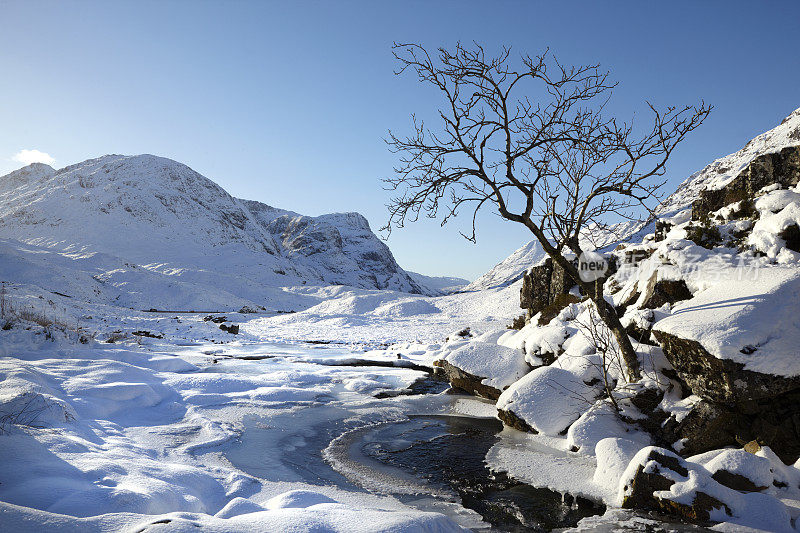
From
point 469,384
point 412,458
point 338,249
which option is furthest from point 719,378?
point 338,249

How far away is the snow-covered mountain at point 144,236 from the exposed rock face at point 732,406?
38.6 m

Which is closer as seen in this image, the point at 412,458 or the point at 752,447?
the point at 752,447

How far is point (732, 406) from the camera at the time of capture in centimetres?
546

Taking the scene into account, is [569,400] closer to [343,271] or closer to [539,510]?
[539,510]

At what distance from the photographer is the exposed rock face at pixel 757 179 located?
750 centimetres

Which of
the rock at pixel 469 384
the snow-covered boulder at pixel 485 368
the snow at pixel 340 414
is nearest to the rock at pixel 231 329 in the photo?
the snow at pixel 340 414

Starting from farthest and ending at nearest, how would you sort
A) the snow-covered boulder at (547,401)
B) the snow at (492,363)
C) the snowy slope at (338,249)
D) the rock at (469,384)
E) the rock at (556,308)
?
the snowy slope at (338,249)
the rock at (556,308)
the rock at (469,384)
the snow at (492,363)
the snow-covered boulder at (547,401)

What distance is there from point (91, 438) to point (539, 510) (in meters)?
5.64

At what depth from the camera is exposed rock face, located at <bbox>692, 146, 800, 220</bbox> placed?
7504 millimetres

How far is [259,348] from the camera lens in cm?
1745

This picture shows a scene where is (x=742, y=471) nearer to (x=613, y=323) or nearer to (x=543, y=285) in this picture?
(x=613, y=323)

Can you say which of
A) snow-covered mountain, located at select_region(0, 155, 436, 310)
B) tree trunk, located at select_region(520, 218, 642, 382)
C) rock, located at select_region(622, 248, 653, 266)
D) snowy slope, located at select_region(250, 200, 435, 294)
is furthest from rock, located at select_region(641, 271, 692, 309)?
snowy slope, located at select_region(250, 200, 435, 294)

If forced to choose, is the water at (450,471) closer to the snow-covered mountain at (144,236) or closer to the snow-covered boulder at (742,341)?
the snow-covered boulder at (742,341)

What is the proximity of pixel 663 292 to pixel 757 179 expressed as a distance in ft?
9.90
